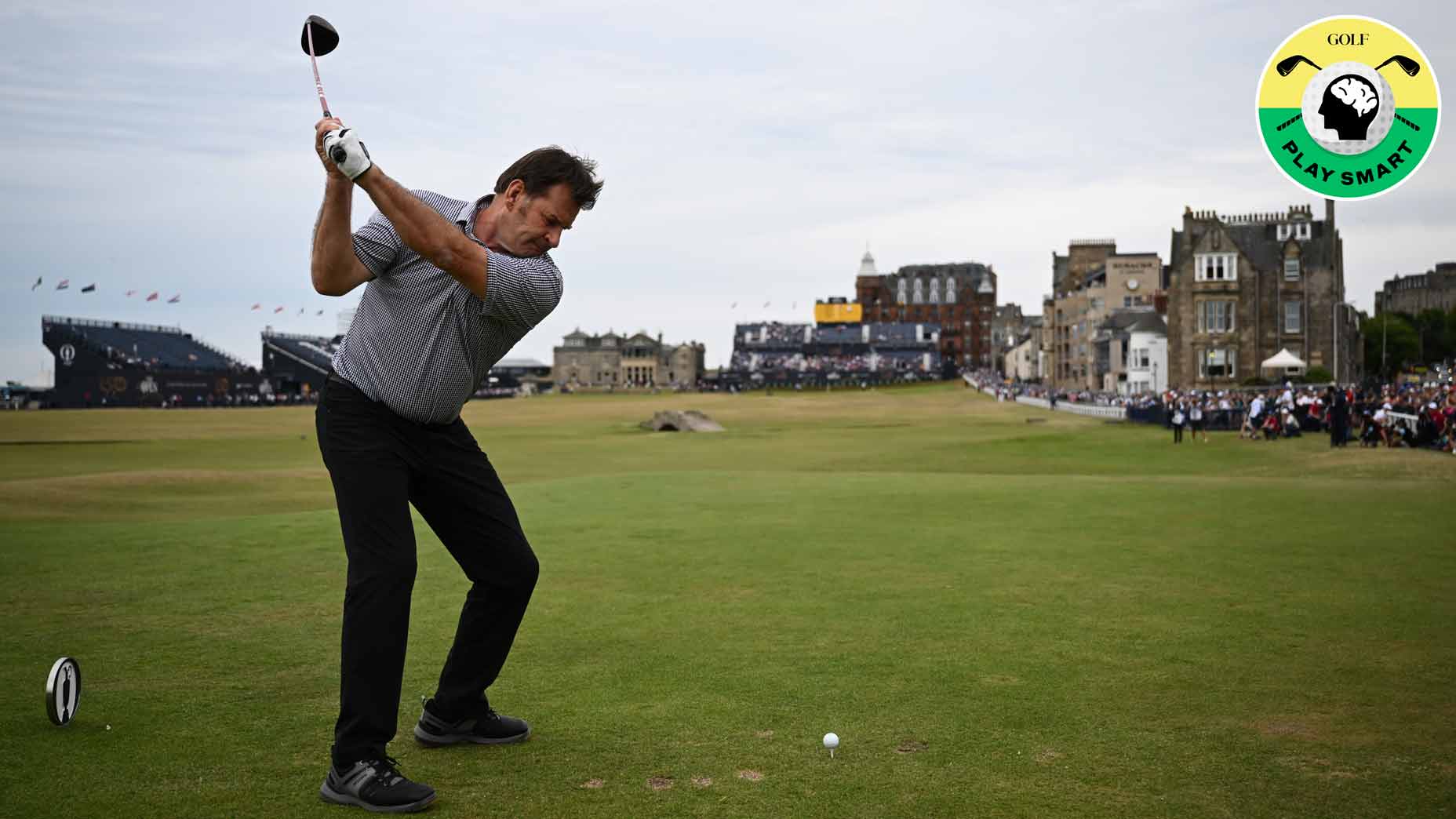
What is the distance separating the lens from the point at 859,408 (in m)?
109

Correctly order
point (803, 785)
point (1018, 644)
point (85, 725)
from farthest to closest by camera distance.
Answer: point (1018, 644)
point (85, 725)
point (803, 785)

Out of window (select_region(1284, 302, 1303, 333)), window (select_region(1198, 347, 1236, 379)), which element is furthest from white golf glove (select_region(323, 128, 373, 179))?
window (select_region(1284, 302, 1303, 333))

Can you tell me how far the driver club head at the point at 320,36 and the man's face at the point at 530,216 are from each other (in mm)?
1226

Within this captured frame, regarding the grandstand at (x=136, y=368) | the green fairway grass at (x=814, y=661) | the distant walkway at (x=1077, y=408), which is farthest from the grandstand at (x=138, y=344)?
the green fairway grass at (x=814, y=661)

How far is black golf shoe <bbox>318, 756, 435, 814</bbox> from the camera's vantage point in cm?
543

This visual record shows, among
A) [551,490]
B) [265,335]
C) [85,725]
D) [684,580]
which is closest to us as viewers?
[85,725]

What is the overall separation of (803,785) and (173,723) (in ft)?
12.0

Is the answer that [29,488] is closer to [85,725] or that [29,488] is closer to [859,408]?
[85,725]

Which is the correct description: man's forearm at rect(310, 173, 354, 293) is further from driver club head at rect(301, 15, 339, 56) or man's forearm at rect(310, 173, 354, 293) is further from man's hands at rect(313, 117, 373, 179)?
driver club head at rect(301, 15, 339, 56)

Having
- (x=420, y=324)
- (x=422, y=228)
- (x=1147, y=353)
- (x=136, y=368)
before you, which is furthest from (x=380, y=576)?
(x=136, y=368)

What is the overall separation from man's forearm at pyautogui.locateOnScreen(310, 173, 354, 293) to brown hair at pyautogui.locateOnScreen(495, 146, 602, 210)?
91cm

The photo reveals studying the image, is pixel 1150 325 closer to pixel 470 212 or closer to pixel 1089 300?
pixel 1089 300

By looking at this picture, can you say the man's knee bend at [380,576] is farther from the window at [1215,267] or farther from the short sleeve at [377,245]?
the window at [1215,267]

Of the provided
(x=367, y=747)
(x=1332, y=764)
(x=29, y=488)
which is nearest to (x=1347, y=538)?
(x=1332, y=764)
